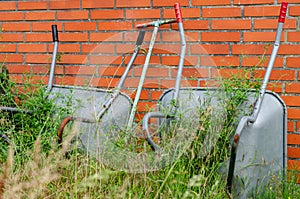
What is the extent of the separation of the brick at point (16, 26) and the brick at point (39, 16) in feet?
0.17

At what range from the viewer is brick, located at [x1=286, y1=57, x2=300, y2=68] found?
3.25 meters

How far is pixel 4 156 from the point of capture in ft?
10.5

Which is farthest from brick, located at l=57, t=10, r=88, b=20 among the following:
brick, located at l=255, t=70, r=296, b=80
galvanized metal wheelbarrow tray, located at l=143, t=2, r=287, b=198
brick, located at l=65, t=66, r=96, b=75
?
brick, located at l=255, t=70, r=296, b=80

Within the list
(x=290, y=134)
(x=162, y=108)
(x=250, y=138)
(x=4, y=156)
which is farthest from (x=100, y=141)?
(x=290, y=134)

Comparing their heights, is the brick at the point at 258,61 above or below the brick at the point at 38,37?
below

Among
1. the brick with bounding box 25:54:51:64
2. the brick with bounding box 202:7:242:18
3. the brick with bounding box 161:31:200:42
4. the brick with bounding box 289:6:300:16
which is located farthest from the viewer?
the brick with bounding box 25:54:51:64

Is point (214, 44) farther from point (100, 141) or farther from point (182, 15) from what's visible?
point (100, 141)

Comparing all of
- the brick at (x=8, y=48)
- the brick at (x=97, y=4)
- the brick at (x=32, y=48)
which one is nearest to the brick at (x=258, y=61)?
the brick at (x=97, y=4)

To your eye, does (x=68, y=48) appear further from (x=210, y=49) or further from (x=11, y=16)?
(x=210, y=49)

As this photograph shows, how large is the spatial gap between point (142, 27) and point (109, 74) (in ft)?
1.31

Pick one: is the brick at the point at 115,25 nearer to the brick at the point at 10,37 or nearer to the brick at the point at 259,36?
the brick at the point at 10,37

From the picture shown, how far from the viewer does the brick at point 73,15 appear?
3625 millimetres

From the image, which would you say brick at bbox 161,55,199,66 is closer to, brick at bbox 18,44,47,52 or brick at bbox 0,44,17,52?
brick at bbox 18,44,47,52

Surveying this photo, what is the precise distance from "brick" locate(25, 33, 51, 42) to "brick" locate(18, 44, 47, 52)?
0.04 meters
